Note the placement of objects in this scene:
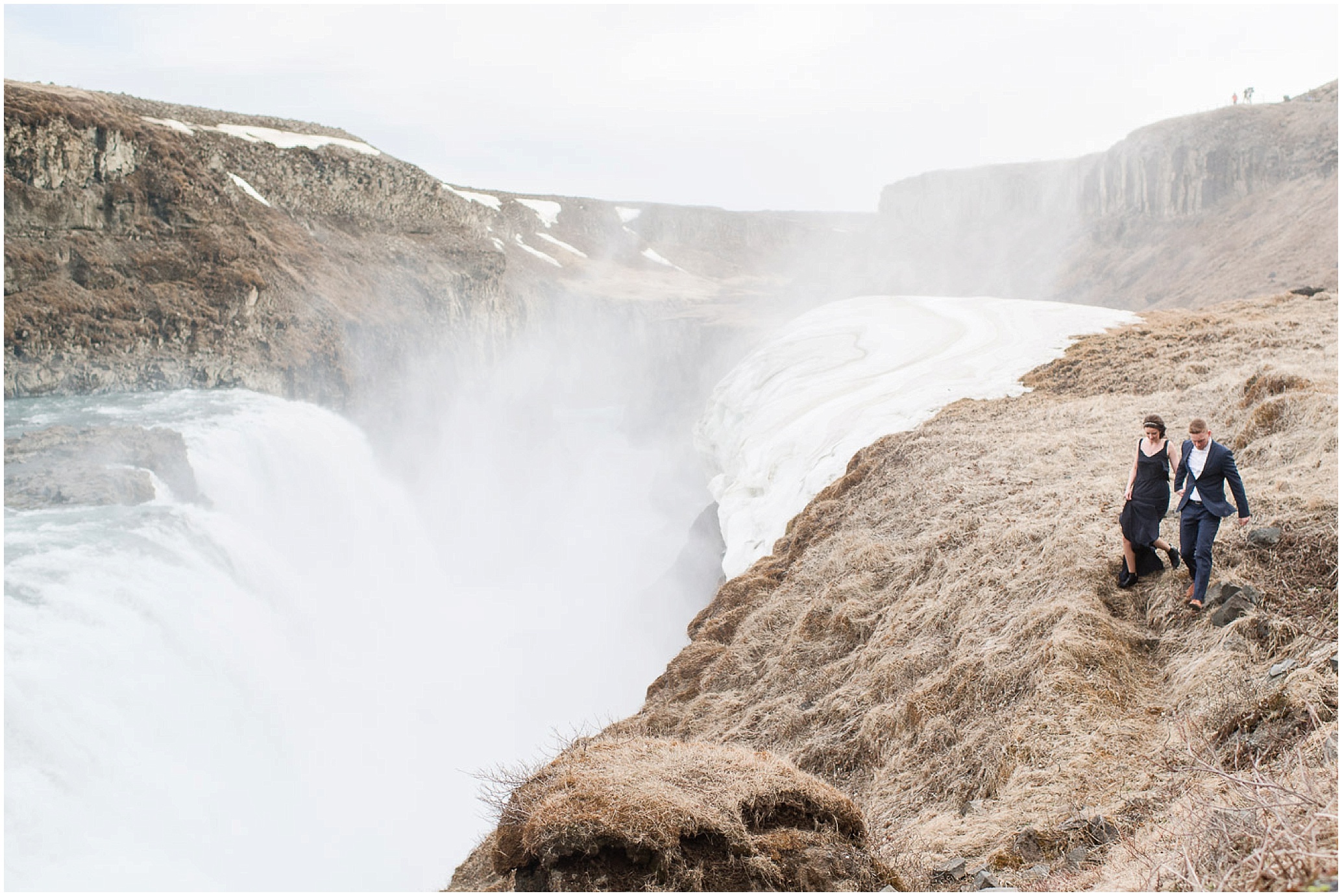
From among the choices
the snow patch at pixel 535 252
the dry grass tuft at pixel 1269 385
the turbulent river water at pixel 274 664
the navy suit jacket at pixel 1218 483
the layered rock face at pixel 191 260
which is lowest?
the turbulent river water at pixel 274 664

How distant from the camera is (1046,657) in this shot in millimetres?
6137

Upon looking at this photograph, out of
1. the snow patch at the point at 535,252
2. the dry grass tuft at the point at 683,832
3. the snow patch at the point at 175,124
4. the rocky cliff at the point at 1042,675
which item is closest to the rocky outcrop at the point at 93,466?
the rocky cliff at the point at 1042,675

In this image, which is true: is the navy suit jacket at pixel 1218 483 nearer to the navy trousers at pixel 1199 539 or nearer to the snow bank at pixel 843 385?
the navy trousers at pixel 1199 539

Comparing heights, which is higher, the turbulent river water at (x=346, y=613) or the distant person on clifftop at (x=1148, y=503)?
the distant person on clifftop at (x=1148, y=503)

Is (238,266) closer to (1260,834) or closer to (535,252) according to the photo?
(1260,834)

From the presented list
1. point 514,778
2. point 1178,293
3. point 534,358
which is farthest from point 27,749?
point 1178,293

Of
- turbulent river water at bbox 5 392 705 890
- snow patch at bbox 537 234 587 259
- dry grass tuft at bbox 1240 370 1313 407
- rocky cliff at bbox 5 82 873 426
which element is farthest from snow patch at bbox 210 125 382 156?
dry grass tuft at bbox 1240 370 1313 407

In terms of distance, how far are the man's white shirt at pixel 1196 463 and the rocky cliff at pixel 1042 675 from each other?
2.23 ft

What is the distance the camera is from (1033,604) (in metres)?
6.88

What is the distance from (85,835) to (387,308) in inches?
1002

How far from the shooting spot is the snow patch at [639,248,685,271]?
78.4 m

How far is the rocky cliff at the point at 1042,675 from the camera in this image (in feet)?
13.1

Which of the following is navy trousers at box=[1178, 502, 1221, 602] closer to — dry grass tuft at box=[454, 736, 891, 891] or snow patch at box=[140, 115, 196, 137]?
dry grass tuft at box=[454, 736, 891, 891]

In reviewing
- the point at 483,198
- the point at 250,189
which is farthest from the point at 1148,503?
the point at 483,198
